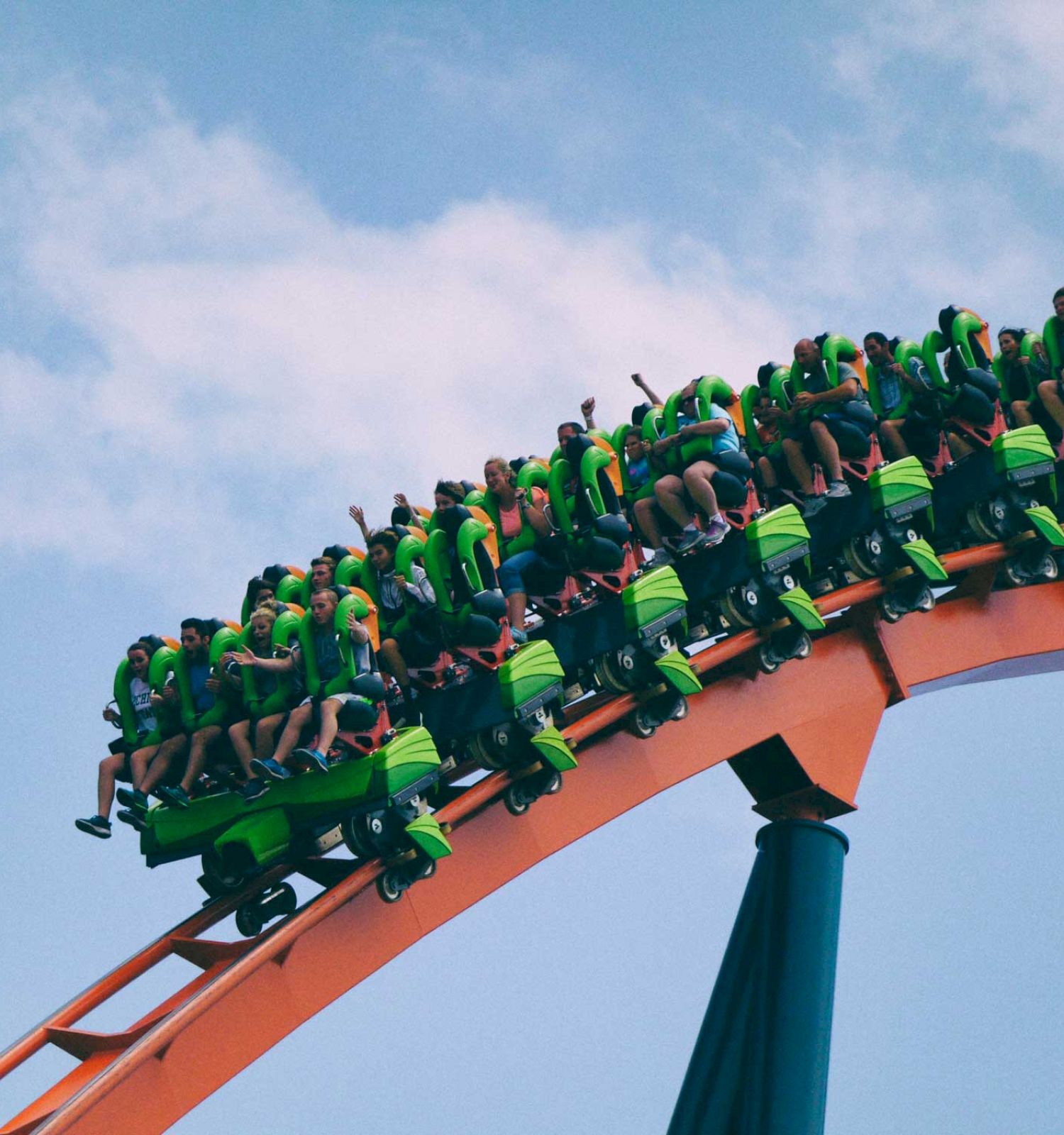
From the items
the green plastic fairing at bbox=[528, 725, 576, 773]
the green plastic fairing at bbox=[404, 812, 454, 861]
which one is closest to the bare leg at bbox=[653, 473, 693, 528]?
the green plastic fairing at bbox=[528, 725, 576, 773]

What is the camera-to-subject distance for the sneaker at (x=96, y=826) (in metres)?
8.30

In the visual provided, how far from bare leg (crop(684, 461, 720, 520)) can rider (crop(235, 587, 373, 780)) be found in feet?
5.73

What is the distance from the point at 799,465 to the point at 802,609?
839mm

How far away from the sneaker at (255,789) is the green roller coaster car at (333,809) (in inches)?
0.9

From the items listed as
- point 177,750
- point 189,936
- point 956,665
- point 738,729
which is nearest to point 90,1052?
point 189,936

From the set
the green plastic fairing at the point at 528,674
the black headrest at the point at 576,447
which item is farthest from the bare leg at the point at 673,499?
the green plastic fairing at the point at 528,674

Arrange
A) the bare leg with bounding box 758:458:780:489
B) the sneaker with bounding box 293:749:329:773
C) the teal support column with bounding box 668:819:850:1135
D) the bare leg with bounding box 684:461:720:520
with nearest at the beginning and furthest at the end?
the sneaker with bounding box 293:749:329:773, the teal support column with bounding box 668:819:850:1135, the bare leg with bounding box 684:461:720:520, the bare leg with bounding box 758:458:780:489

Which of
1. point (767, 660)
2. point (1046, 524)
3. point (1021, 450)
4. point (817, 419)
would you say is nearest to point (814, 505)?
point (817, 419)

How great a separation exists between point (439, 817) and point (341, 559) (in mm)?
1492

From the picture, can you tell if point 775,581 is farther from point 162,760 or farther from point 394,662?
point 162,760

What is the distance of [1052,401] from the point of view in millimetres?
9617

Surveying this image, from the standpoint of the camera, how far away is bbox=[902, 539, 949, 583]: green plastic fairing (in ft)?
29.3

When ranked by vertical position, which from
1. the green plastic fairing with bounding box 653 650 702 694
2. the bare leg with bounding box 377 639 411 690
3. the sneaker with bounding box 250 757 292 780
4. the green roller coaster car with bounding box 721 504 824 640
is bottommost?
the sneaker with bounding box 250 757 292 780

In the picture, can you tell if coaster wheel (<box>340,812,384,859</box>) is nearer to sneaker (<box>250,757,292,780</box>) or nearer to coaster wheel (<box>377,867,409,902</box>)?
coaster wheel (<box>377,867,409,902</box>)
